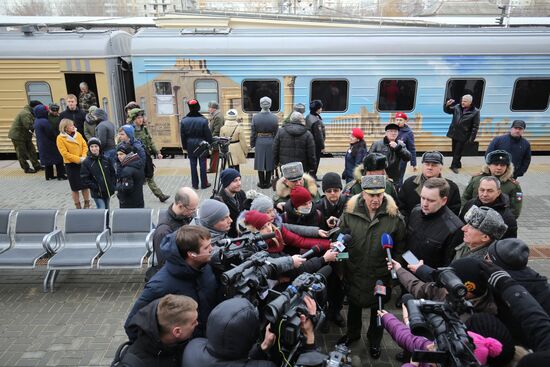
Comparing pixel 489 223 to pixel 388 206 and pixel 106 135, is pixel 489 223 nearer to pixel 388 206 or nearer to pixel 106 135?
pixel 388 206

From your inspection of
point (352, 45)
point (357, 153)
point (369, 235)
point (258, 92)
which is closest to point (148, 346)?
point (369, 235)

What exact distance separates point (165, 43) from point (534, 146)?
36.2 feet

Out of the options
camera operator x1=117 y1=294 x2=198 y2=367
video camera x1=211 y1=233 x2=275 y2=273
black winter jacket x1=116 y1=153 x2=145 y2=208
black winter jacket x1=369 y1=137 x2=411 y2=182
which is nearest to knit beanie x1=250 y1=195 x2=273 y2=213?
video camera x1=211 y1=233 x2=275 y2=273

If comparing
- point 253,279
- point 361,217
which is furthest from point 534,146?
point 253,279

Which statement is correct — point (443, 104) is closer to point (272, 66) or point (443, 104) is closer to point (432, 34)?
point (432, 34)

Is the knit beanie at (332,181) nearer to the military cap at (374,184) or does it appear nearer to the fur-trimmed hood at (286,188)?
the fur-trimmed hood at (286,188)

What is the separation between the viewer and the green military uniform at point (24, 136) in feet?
32.4

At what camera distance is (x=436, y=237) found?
141 inches

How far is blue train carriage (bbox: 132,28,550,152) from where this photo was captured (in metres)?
10.4

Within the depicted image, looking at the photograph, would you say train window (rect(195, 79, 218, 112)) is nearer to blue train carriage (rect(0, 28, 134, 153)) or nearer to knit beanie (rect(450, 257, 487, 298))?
blue train carriage (rect(0, 28, 134, 153))

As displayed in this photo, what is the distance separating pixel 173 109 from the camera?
10.9m

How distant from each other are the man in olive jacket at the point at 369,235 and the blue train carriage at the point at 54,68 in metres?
9.44

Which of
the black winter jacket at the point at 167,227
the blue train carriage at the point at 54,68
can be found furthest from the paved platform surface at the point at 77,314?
the blue train carriage at the point at 54,68

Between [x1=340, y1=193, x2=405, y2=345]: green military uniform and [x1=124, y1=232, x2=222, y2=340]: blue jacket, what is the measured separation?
5.11 feet
